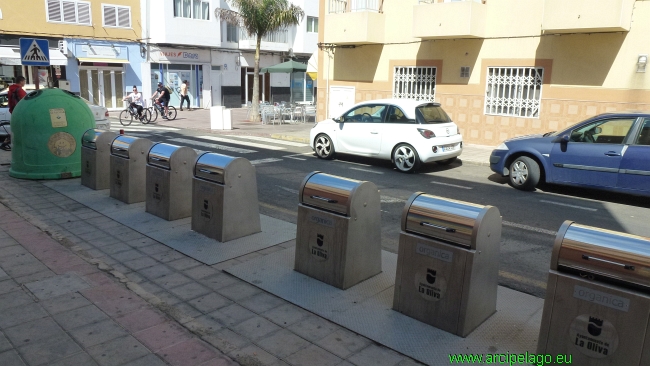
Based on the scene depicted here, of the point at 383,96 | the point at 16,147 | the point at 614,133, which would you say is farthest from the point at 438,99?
the point at 16,147

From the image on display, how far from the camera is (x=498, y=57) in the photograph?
50.0 ft

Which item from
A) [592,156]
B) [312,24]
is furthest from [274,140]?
[312,24]

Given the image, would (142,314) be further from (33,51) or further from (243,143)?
(243,143)

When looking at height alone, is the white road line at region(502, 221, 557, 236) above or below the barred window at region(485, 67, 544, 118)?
below

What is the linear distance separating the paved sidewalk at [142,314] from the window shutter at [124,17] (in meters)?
25.5

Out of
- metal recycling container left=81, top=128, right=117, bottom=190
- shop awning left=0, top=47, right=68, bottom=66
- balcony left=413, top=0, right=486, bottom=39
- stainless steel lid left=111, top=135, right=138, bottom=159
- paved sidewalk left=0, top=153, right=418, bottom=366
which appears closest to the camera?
paved sidewalk left=0, top=153, right=418, bottom=366

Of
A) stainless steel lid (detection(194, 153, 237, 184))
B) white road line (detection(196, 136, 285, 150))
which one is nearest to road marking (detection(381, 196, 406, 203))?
stainless steel lid (detection(194, 153, 237, 184))

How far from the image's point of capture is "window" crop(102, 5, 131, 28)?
28141 mm

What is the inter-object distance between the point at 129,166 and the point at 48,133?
251cm

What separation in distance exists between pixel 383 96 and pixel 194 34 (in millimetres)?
16653

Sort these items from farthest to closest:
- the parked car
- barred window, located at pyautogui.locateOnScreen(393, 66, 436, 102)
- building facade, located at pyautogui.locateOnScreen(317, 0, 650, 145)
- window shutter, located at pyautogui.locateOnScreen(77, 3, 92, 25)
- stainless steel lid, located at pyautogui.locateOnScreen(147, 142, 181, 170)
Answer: window shutter, located at pyautogui.locateOnScreen(77, 3, 92, 25), barred window, located at pyautogui.locateOnScreen(393, 66, 436, 102), the parked car, building facade, located at pyautogui.locateOnScreen(317, 0, 650, 145), stainless steel lid, located at pyautogui.locateOnScreen(147, 142, 181, 170)

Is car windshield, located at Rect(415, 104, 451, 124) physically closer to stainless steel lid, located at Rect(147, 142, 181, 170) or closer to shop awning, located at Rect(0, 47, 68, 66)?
stainless steel lid, located at Rect(147, 142, 181, 170)

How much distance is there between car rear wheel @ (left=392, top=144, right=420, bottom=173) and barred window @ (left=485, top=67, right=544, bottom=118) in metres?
5.35

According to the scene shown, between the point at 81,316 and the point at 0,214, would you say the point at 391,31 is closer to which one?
the point at 0,214
